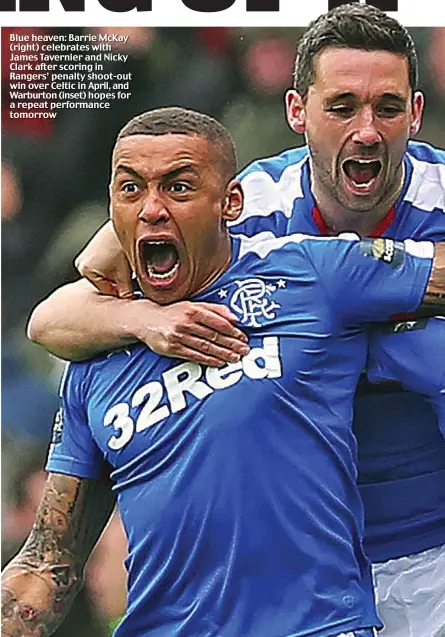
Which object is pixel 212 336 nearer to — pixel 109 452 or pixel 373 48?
pixel 109 452

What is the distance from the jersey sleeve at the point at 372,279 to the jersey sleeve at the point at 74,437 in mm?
237

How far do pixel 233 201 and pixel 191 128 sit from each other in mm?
74

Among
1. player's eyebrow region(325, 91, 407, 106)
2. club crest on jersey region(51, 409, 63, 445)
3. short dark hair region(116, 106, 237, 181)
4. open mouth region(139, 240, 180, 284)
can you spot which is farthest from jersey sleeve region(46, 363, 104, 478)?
player's eyebrow region(325, 91, 407, 106)

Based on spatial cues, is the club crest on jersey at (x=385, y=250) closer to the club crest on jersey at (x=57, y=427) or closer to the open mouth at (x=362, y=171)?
the open mouth at (x=362, y=171)

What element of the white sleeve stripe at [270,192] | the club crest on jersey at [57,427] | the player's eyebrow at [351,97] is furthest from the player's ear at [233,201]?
the club crest on jersey at [57,427]

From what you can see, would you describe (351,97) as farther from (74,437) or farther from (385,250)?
(74,437)

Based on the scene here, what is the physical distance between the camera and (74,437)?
103 cm

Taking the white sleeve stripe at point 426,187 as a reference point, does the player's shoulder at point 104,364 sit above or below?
below

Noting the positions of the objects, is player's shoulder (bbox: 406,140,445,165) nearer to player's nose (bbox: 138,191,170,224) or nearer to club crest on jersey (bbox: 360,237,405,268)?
club crest on jersey (bbox: 360,237,405,268)

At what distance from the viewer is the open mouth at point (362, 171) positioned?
98 cm

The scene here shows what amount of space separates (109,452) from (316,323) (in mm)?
215

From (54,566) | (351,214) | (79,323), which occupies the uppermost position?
(351,214)

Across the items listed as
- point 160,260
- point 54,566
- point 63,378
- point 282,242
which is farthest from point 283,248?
point 54,566

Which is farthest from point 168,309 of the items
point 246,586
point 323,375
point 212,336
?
point 246,586
